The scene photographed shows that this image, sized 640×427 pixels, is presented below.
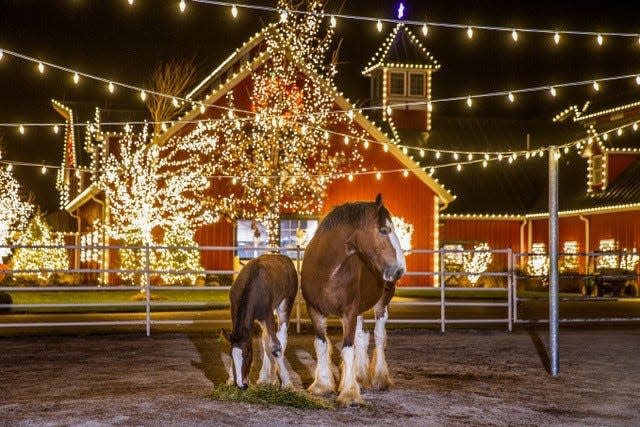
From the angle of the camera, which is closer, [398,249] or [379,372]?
[398,249]

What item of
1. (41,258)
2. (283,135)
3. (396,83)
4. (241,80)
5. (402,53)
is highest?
(402,53)

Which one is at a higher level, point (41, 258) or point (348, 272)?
point (348, 272)

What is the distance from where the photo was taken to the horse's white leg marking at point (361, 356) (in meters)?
8.22

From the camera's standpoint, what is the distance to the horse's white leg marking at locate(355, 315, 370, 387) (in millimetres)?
8219

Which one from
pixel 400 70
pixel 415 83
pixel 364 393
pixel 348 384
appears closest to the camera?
pixel 348 384

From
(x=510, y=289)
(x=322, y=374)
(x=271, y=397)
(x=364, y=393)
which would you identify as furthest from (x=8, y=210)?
(x=271, y=397)

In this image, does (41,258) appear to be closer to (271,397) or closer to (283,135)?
(283,135)

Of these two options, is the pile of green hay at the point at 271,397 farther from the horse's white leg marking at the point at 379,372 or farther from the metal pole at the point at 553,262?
the metal pole at the point at 553,262

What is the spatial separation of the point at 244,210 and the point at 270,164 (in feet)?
7.57

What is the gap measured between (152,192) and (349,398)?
2014 cm

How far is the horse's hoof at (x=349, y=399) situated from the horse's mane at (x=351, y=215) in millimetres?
1414

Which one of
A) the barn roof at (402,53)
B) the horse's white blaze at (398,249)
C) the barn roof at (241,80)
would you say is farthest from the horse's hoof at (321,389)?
the barn roof at (402,53)

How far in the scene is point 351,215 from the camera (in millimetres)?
7812

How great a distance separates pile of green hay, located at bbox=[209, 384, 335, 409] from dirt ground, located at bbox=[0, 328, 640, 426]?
138 millimetres
